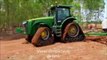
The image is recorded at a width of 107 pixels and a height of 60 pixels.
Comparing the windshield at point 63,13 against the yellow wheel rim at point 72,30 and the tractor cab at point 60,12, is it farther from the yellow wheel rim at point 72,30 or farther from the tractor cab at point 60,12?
the yellow wheel rim at point 72,30

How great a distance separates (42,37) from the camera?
580 inches

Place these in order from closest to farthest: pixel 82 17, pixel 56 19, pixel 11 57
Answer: pixel 11 57, pixel 56 19, pixel 82 17

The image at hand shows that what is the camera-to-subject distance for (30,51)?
12.7 metres

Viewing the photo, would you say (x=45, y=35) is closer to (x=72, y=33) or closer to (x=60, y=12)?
(x=72, y=33)

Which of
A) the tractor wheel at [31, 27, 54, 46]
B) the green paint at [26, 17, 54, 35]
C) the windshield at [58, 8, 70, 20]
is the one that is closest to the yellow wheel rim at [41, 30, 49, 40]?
the tractor wheel at [31, 27, 54, 46]

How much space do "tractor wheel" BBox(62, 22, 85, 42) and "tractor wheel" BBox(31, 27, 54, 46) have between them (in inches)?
32.0

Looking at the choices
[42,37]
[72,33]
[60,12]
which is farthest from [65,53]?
[60,12]

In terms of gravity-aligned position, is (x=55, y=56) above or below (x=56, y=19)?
below

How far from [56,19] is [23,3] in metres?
21.1

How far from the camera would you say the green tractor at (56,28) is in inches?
590

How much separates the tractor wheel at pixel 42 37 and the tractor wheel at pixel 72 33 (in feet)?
2.66

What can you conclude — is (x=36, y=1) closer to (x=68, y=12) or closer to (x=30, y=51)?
(x=68, y=12)

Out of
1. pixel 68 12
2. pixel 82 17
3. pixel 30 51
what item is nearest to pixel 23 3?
pixel 82 17

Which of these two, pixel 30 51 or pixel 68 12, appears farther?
pixel 68 12
